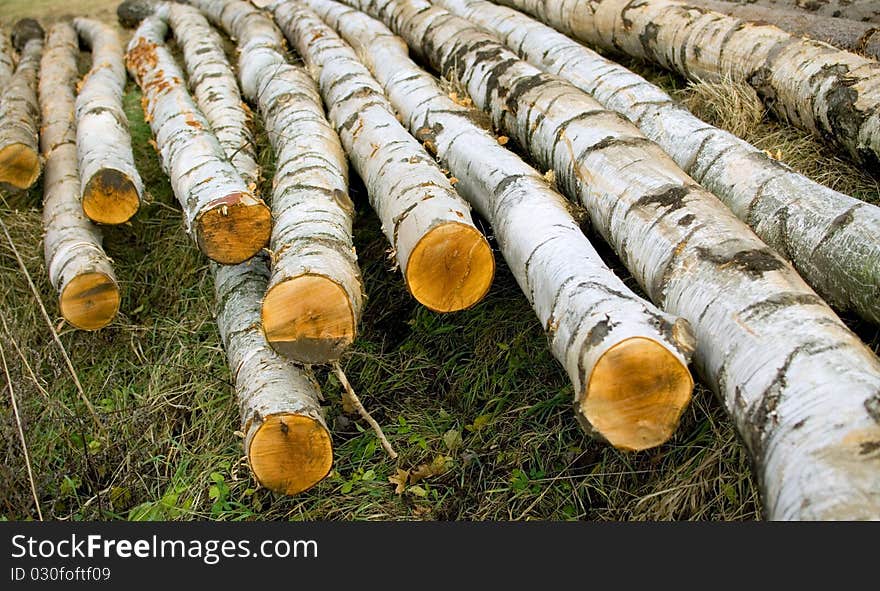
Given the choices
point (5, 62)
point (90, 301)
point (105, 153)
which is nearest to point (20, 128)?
point (105, 153)

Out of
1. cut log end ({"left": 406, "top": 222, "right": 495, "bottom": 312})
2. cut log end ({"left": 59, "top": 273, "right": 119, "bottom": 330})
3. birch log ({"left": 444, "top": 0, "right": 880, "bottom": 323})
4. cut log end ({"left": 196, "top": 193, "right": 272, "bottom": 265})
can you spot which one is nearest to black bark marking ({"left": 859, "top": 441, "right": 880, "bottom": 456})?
birch log ({"left": 444, "top": 0, "right": 880, "bottom": 323})

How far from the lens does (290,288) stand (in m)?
2.59

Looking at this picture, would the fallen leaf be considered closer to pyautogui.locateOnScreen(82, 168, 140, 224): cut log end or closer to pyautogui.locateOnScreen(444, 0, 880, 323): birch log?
pyautogui.locateOnScreen(444, 0, 880, 323): birch log

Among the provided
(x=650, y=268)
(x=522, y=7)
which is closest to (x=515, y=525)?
(x=650, y=268)

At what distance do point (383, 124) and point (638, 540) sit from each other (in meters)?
2.27

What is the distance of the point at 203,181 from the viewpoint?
3.38 meters

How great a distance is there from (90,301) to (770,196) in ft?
9.54

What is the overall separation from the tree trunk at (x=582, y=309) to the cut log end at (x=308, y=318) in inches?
25.1

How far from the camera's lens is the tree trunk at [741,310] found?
1778mm

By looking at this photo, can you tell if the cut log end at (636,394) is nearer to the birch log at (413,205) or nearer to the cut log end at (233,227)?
the birch log at (413,205)

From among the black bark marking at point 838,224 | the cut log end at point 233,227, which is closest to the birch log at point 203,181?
the cut log end at point 233,227

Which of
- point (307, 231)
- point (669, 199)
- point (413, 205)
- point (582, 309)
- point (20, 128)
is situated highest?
point (669, 199)

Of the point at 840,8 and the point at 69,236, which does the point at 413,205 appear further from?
the point at 840,8

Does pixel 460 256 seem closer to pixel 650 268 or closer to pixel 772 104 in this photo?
pixel 650 268
